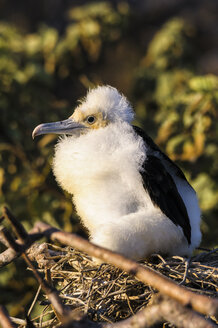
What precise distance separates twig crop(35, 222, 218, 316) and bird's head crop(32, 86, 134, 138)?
1113mm

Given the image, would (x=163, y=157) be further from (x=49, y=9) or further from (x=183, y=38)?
(x=49, y=9)

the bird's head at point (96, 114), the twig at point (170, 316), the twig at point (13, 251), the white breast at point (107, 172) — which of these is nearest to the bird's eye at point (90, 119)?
the bird's head at point (96, 114)

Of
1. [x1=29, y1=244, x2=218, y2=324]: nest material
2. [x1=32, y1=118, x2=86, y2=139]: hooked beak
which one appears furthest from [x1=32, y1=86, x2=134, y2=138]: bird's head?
[x1=29, y1=244, x2=218, y2=324]: nest material

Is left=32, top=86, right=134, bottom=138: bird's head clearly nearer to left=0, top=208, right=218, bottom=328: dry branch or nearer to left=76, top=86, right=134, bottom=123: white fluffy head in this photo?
left=76, top=86, right=134, bottom=123: white fluffy head

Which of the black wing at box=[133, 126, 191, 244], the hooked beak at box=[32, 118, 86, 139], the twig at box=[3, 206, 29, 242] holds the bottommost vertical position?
the black wing at box=[133, 126, 191, 244]

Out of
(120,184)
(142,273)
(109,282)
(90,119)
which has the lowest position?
(109,282)

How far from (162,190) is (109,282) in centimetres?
48

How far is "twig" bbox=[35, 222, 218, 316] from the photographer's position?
46.3 inches

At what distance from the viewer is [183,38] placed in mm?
4480

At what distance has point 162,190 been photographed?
7.52ft

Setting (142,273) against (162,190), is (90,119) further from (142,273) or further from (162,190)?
(142,273)

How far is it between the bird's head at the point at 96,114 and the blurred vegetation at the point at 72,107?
0.95 meters

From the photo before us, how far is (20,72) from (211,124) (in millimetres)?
1499

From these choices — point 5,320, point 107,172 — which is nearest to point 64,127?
point 107,172
